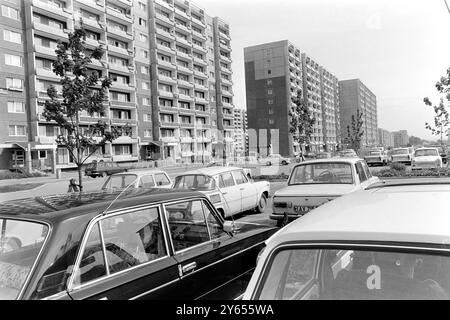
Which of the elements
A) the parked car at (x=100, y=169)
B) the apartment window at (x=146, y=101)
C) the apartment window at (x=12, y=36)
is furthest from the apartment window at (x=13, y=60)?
the apartment window at (x=146, y=101)

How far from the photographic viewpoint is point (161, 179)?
11.5 m

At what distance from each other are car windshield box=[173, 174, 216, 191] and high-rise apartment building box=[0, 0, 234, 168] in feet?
57.8

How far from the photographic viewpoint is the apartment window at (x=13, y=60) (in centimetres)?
3928

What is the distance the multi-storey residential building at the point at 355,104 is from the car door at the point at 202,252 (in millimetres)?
122185

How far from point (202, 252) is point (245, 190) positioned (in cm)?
693

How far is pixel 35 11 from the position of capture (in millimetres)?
41719

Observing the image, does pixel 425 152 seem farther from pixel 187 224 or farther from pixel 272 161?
pixel 272 161

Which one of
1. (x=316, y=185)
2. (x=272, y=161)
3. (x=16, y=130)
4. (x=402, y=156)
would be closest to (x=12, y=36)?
(x=16, y=130)

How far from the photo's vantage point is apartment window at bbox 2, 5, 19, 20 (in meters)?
39.5

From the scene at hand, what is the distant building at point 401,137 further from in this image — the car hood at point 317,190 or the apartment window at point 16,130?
the car hood at point 317,190

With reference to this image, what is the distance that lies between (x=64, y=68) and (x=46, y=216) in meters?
13.1
